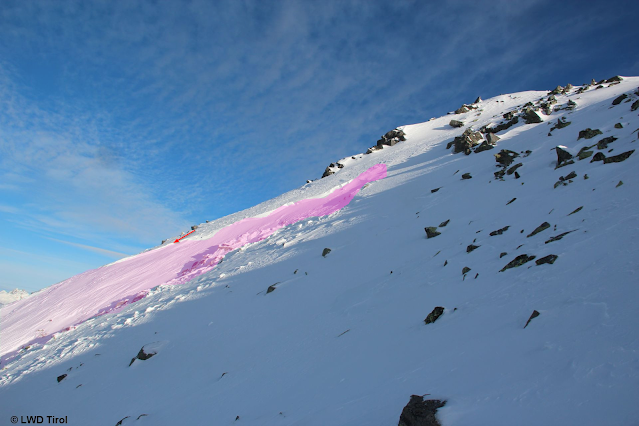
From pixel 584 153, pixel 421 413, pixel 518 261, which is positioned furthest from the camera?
pixel 584 153

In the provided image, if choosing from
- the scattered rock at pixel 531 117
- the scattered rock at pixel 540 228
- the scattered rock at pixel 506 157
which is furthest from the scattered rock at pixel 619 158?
the scattered rock at pixel 531 117

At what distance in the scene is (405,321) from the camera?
5.98m

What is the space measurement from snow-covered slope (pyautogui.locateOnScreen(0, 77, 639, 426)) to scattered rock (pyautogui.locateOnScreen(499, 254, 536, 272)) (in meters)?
0.24

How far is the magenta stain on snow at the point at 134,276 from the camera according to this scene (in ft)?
52.0

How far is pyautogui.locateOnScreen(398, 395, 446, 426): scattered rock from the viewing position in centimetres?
296

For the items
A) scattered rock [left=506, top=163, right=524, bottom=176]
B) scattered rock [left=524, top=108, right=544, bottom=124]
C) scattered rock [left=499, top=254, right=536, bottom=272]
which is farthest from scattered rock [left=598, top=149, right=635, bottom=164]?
scattered rock [left=524, top=108, right=544, bottom=124]

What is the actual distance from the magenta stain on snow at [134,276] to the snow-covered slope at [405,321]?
2.29 feet

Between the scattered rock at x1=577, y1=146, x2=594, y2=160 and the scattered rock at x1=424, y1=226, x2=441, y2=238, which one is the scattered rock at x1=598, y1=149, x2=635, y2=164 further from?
the scattered rock at x1=424, y1=226, x2=441, y2=238

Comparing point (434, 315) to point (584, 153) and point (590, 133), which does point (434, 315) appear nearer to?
point (584, 153)

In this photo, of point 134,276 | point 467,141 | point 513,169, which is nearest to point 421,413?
point 513,169

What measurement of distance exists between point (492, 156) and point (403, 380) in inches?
588

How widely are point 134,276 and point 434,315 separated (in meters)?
19.6

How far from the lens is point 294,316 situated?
340 inches

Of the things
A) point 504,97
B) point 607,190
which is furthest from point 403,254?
point 504,97
